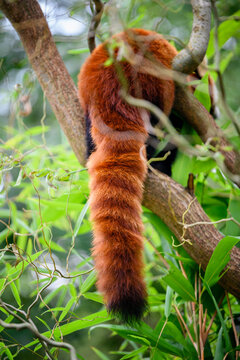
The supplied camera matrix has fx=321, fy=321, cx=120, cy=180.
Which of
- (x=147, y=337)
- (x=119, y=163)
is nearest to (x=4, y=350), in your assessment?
(x=147, y=337)

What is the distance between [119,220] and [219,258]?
387mm

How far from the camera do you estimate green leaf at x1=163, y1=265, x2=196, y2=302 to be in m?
1.14

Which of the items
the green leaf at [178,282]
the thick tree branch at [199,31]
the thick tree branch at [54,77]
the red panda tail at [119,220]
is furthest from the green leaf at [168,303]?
the thick tree branch at [199,31]

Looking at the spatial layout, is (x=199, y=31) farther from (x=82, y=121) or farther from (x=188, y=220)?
(x=188, y=220)

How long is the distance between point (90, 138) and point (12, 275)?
2.02 feet

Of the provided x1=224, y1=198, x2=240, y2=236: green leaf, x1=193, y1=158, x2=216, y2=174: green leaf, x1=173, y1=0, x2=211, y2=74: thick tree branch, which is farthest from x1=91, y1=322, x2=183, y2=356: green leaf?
x1=173, y1=0, x2=211, y2=74: thick tree branch

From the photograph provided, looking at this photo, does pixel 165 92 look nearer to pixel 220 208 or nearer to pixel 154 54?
pixel 154 54

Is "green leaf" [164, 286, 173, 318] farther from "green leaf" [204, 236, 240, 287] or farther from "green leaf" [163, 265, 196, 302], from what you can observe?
"green leaf" [204, 236, 240, 287]

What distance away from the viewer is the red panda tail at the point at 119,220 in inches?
35.2

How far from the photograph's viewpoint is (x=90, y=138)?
1318 mm

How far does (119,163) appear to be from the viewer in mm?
1131

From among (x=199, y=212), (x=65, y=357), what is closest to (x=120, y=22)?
(x=199, y=212)

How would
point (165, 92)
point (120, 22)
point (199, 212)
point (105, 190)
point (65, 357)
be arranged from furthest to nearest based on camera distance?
point (65, 357) < point (165, 92) < point (199, 212) < point (105, 190) < point (120, 22)

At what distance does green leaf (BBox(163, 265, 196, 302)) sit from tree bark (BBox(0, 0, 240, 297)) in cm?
10
